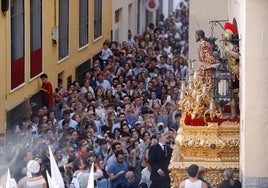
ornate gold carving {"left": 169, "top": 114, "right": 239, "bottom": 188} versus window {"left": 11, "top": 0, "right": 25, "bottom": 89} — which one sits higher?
window {"left": 11, "top": 0, "right": 25, "bottom": 89}

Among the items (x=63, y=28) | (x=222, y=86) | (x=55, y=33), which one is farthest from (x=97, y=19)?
(x=222, y=86)

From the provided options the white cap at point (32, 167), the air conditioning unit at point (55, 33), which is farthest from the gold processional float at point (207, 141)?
the air conditioning unit at point (55, 33)

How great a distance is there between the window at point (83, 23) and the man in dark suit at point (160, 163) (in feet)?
49.8

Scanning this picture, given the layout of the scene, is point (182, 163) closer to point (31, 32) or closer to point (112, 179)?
point (112, 179)

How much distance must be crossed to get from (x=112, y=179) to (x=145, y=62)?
13.5 metres

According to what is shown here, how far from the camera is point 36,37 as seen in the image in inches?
1346

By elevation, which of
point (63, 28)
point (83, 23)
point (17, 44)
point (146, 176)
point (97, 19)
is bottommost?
point (146, 176)

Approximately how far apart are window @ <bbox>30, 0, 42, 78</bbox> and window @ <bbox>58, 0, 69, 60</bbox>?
2.38 m

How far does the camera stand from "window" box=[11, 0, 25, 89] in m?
31.7

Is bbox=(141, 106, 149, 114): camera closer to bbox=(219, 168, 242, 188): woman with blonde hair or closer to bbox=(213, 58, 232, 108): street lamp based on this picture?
bbox=(213, 58, 232, 108): street lamp

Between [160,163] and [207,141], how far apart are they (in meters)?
2.11

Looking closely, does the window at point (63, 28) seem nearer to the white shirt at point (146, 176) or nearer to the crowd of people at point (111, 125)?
the crowd of people at point (111, 125)

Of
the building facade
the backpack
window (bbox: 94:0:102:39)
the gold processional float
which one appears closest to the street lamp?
the gold processional float

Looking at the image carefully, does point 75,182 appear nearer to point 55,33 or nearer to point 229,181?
point 229,181
